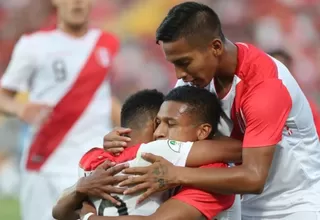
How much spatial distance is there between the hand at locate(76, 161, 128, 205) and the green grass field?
21.1 ft

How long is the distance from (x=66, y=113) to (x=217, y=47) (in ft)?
10.2

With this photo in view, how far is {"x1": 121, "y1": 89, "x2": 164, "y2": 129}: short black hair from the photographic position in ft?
12.3

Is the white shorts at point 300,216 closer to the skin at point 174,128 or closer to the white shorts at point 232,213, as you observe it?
the white shorts at point 232,213

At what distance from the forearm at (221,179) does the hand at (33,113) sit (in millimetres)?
3058

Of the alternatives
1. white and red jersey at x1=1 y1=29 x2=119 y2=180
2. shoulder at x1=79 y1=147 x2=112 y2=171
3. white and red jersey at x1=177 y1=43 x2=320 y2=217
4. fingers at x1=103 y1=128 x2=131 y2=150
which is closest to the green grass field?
white and red jersey at x1=1 y1=29 x2=119 y2=180

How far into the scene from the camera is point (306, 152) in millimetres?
4125

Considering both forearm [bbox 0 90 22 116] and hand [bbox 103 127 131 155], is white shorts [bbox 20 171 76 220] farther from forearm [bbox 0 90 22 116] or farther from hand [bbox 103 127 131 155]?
hand [bbox 103 127 131 155]

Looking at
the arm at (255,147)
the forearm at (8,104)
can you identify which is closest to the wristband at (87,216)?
the arm at (255,147)

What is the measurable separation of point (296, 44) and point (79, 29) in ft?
→ 17.0

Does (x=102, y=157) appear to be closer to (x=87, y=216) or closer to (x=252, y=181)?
(x=87, y=216)

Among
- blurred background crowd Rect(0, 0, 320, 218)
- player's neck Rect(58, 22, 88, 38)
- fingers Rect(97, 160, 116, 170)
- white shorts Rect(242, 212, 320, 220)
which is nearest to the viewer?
fingers Rect(97, 160, 116, 170)

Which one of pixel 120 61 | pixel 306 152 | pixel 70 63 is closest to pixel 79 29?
pixel 70 63

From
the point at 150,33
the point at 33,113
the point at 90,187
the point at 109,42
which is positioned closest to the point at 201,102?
the point at 90,187

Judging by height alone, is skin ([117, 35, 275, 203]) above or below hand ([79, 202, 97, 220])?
above
